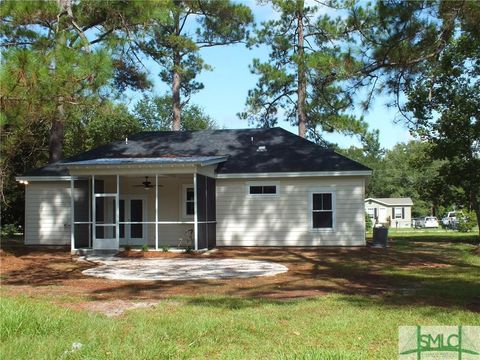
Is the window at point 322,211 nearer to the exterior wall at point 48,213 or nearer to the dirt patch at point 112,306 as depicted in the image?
the exterior wall at point 48,213

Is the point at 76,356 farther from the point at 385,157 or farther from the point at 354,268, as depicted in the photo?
the point at 385,157

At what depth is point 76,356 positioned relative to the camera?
5.66m

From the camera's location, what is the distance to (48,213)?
2214 centimetres

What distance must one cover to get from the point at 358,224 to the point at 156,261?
762 cm

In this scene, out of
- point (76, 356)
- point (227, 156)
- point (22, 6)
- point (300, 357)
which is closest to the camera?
point (300, 357)

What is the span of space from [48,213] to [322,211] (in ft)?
35.2

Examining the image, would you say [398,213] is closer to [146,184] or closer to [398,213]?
[398,213]

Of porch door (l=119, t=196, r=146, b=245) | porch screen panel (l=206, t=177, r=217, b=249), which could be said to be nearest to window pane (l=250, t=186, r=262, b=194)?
porch screen panel (l=206, t=177, r=217, b=249)

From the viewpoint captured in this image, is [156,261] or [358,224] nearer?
[156,261]

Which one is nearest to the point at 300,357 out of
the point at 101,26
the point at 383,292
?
the point at 383,292

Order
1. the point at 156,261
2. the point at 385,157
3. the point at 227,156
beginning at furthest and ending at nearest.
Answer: the point at 385,157
the point at 227,156
the point at 156,261

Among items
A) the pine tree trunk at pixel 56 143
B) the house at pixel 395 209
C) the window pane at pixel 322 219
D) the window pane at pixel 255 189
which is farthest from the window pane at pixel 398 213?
the window pane at pixel 255 189

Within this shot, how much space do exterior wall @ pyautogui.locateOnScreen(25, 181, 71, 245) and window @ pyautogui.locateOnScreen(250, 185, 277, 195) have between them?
288 inches

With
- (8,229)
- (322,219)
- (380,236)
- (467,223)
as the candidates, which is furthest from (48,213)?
(467,223)
